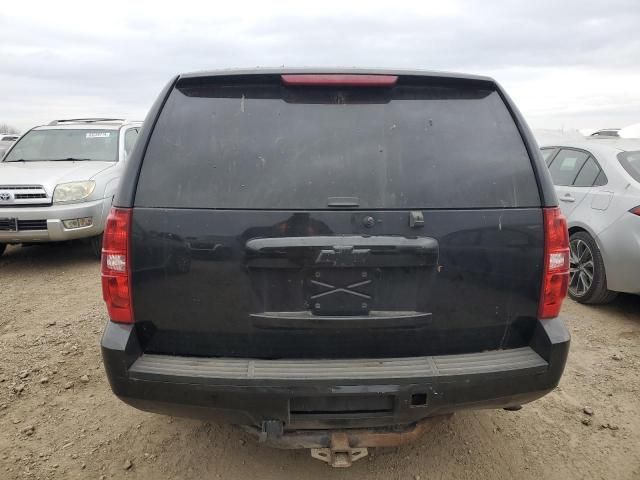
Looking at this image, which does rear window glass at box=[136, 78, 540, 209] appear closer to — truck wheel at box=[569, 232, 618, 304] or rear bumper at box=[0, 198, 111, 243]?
truck wheel at box=[569, 232, 618, 304]

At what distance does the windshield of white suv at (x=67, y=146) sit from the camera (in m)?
6.74

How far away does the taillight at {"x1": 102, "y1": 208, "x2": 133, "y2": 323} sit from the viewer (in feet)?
6.16

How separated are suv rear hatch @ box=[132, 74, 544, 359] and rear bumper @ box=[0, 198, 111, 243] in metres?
4.27

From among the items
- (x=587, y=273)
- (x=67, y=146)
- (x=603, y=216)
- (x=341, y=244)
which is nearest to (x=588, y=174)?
(x=603, y=216)

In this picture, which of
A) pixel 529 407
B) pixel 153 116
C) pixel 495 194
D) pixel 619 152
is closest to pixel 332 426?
pixel 495 194

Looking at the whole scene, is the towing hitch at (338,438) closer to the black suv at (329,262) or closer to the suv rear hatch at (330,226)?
the black suv at (329,262)

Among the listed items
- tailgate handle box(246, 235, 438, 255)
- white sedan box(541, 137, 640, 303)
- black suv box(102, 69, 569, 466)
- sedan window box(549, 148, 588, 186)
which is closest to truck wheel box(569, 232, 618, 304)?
white sedan box(541, 137, 640, 303)

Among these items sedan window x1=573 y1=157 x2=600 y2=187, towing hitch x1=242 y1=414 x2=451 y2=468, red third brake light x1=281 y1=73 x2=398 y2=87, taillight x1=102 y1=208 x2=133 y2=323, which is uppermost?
red third brake light x1=281 y1=73 x2=398 y2=87

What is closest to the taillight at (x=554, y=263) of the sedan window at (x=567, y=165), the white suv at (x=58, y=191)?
the sedan window at (x=567, y=165)

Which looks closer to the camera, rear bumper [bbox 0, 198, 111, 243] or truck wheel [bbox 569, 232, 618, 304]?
truck wheel [bbox 569, 232, 618, 304]

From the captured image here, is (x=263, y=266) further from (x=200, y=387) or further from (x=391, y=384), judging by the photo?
(x=391, y=384)

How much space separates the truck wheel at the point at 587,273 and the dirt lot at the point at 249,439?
2.52ft

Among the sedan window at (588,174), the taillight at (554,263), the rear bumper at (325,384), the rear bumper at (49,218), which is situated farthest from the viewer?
the rear bumper at (49,218)

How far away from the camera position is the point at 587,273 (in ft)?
15.0
